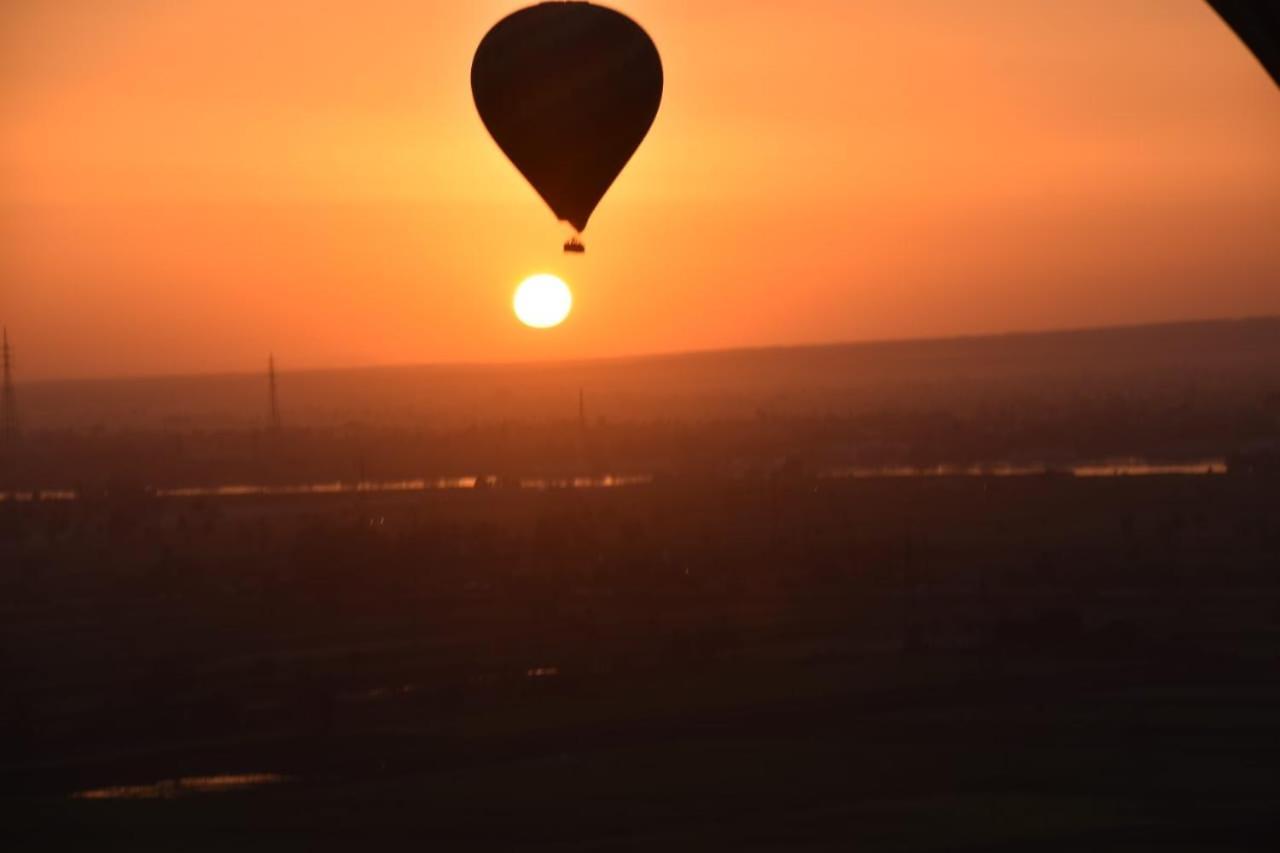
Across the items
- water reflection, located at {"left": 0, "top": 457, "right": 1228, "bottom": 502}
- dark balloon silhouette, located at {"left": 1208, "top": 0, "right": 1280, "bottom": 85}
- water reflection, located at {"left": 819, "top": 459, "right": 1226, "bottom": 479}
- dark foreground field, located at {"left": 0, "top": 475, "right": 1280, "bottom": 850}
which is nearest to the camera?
dark balloon silhouette, located at {"left": 1208, "top": 0, "right": 1280, "bottom": 85}

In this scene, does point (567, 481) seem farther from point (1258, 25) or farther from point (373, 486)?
point (1258, 25)

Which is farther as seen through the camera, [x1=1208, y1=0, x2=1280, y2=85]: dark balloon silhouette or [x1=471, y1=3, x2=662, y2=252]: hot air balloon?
[x1=471, y1=3, x2=662, y2=252]: hot air balloon

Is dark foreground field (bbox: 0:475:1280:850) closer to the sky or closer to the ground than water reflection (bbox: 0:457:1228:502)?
closer to the ground

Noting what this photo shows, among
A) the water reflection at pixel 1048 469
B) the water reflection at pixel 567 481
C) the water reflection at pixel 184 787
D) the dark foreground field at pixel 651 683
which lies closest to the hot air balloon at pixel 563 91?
the dark foreground field at pixel 651 683

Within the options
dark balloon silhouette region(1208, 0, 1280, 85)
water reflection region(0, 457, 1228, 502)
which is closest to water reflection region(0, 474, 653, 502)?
water reflection region(0, 457, 1228, 502)

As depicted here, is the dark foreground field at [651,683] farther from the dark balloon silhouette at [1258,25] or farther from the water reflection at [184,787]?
the dark balloon silhouette at [1258,25]

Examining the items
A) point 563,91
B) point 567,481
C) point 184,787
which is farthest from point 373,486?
point 563,91

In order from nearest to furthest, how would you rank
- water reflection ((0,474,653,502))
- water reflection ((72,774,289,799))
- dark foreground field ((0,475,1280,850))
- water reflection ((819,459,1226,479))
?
1. dark foreground field ((0,475,1280,850))
2. water reflection ((72,774,289,799))
3. water reflection ((0,474,653,502))
4. water reflection ((819,459,1226,479))

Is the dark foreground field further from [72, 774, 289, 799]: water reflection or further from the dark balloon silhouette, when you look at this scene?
the dark balloon silhouette
